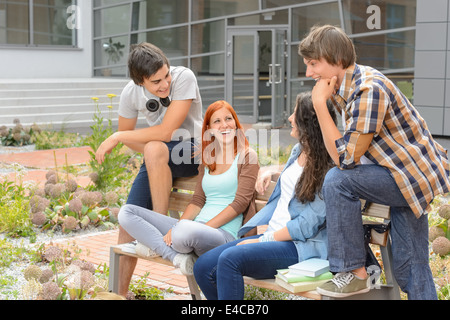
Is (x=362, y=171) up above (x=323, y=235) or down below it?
above

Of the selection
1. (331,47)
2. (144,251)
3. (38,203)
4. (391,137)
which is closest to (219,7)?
(38,203)

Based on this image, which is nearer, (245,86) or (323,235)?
(323,235)

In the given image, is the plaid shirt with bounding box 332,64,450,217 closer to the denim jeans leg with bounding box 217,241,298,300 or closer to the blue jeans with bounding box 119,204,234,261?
the denim jeans leg with bounding box 217,241,298,300

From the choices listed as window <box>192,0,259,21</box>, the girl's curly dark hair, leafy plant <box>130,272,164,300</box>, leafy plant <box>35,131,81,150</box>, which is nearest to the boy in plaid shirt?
the girl's curly dark hair

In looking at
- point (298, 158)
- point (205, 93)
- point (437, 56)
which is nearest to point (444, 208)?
point (298, 158)

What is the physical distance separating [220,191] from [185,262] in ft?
1.74

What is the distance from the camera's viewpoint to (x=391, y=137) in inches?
115

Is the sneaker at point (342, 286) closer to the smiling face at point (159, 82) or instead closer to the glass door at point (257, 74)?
the smiling face at point (159, 82)

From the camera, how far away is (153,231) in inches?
143

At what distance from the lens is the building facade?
1344 cm

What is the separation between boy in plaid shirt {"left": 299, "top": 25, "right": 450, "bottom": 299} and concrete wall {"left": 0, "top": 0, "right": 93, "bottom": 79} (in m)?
18.0

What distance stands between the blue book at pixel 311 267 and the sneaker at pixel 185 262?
0.61 meters

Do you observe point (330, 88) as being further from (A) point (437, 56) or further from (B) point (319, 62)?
(A) point (437, 56)
